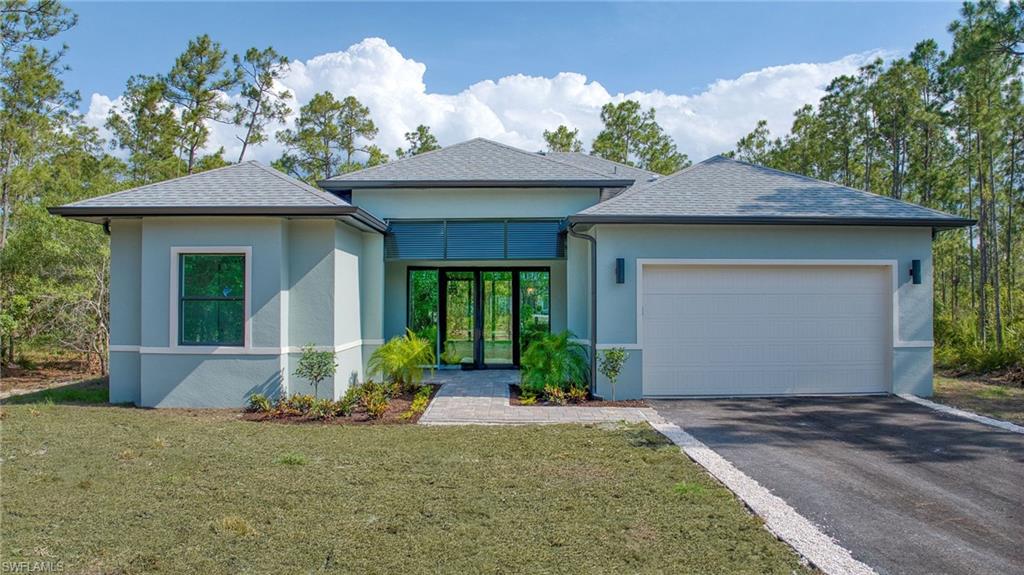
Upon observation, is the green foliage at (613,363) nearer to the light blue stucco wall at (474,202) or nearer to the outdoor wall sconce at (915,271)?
the light blue stucco wall at (474,202)

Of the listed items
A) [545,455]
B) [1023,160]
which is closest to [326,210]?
[545,455]

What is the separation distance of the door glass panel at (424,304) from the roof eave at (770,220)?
4.43 m

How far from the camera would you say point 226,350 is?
866 centimetres

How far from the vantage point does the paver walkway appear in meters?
7.89

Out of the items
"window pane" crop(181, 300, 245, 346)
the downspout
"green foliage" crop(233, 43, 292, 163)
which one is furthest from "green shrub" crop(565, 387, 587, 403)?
"green foliage" crop(233, 43, 292, 163)

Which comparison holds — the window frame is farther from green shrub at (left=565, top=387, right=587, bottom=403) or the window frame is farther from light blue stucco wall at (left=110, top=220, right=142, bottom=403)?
green shrub at (left=565, top=387, right=587, bottom=403)

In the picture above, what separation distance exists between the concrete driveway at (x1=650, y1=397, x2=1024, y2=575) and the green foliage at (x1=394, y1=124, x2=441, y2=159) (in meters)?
19.6

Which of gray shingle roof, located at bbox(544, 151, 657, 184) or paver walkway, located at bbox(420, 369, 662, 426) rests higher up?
gray shingle roof, located at bbox(544, 151, 657, 184)

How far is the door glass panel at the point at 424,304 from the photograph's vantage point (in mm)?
12672

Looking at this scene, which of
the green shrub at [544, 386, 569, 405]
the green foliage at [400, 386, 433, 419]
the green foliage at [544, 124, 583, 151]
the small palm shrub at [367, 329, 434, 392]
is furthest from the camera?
the green foliage at [544, 124, 583, 151]

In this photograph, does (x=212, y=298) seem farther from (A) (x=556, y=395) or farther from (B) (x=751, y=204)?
(B) (x=751, y=204)

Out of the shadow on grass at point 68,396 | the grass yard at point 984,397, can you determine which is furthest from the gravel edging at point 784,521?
the shadow on grass at point 68,396

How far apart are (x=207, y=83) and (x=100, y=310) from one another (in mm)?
10017

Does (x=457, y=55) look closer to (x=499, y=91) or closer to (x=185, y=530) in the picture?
(x=499, y=91)
